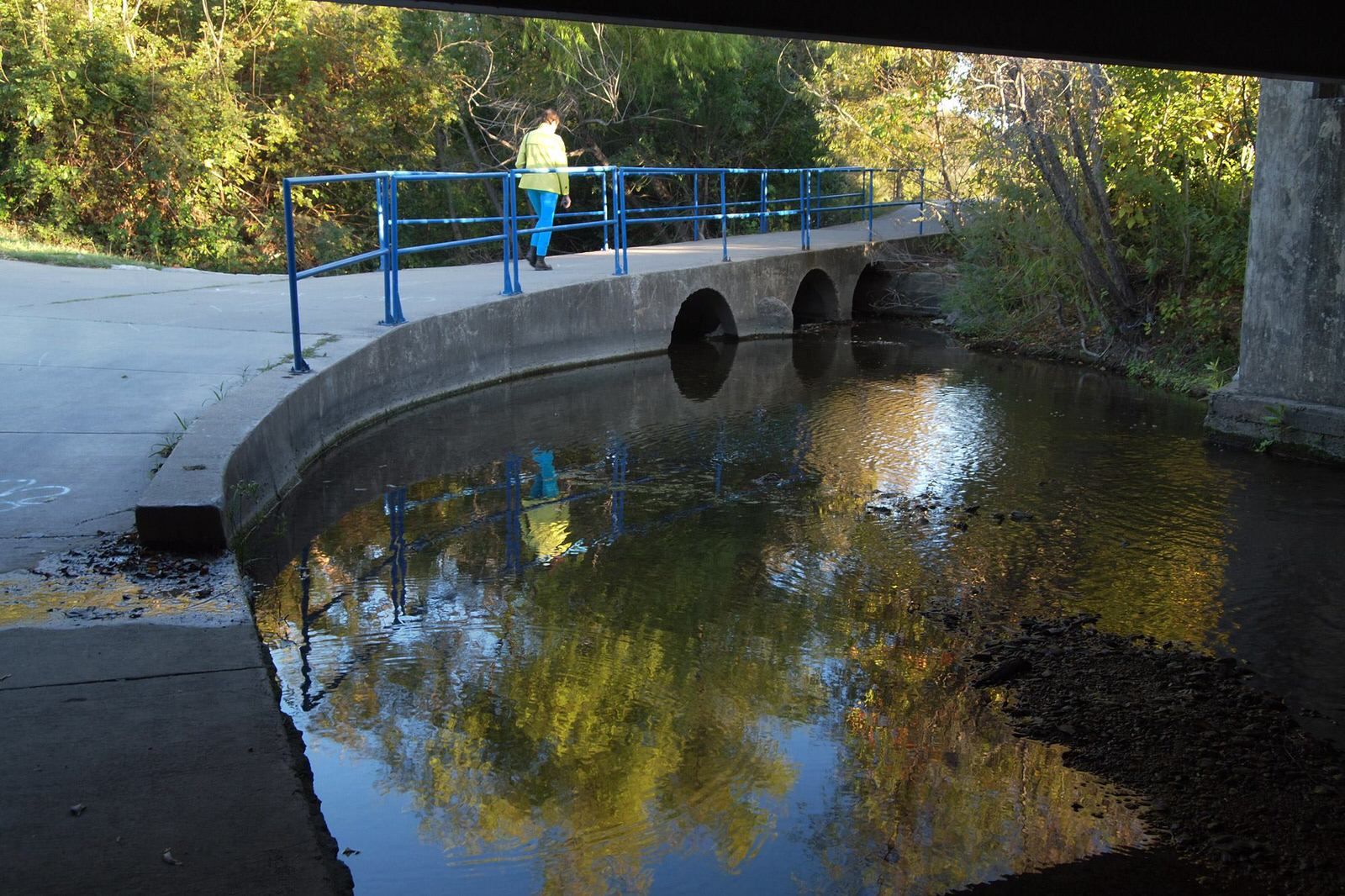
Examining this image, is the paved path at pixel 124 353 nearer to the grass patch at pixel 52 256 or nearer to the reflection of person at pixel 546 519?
the grass patch at pixel 52 256

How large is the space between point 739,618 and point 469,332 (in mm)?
5692

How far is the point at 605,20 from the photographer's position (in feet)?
12.9

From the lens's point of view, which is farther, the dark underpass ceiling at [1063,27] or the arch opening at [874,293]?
the arch opening at [874,293]

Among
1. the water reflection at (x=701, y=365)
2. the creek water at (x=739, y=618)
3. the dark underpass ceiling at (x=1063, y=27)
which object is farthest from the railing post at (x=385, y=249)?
the dark underpass ceiling at (x=1063, y=27)

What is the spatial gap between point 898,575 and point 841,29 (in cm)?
277

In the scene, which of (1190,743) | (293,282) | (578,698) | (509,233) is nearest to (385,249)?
(293,282)

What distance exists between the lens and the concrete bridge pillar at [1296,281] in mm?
8359

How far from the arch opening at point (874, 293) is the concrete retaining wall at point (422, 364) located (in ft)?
1.77

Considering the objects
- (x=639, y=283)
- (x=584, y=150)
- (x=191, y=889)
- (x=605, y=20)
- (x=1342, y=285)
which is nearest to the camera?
(x=191, y=889)

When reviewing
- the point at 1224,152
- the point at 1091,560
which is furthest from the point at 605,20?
the point at 1224,152

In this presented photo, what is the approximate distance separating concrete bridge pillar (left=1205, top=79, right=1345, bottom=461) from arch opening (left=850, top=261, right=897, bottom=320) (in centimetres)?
867

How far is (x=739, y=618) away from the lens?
5559mm

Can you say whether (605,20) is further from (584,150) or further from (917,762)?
(584,150)

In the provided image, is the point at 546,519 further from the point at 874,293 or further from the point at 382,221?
the point at 874,293
